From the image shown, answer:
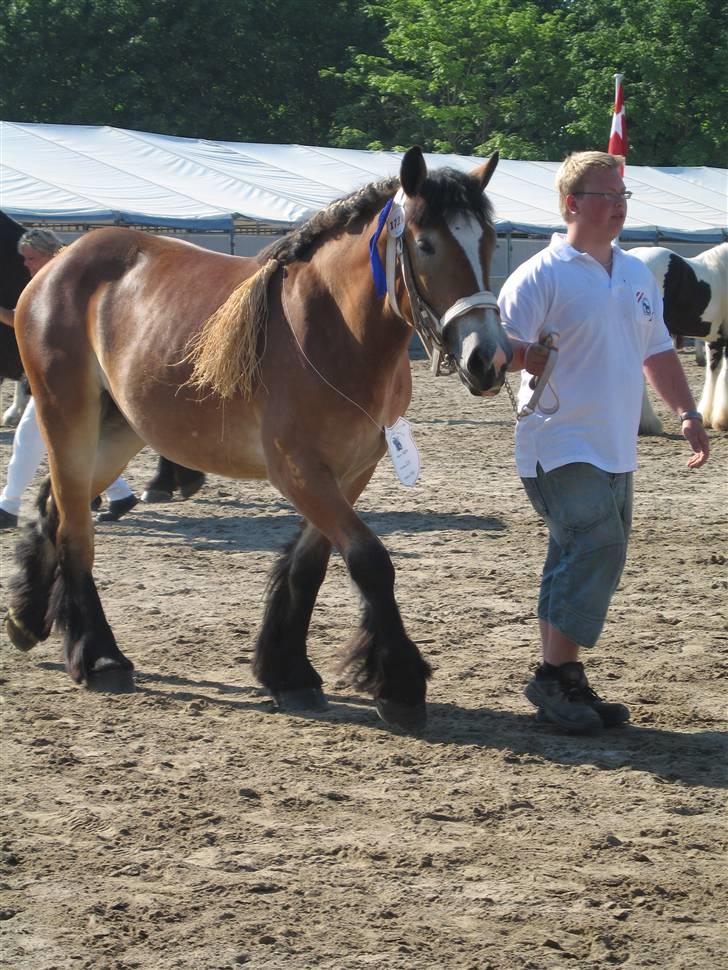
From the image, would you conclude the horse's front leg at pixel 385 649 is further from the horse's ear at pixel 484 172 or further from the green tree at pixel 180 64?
the green tree at pixel 180 64

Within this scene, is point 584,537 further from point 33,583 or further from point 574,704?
point 33,583

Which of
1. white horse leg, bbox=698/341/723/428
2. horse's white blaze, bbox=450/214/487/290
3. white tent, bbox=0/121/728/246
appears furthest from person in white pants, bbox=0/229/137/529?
white tent, bbox=0/121/728/246

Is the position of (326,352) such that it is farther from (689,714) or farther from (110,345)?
(689,714)

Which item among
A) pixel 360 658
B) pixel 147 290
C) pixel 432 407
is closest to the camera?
pixel 360 658

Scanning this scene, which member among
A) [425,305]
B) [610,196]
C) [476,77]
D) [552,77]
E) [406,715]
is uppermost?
[552,77]

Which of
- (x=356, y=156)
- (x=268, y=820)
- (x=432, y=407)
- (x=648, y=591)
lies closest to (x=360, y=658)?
(x=268, y=820)

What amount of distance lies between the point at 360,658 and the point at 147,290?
182 cm

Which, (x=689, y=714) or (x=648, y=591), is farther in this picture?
(x=648, y=591)

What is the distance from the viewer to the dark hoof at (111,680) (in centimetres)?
532

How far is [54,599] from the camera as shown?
5645 mm

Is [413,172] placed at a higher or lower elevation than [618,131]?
lower

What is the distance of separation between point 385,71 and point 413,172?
39296 mm

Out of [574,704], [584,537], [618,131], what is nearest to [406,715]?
[574,704]

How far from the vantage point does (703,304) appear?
13789mm
